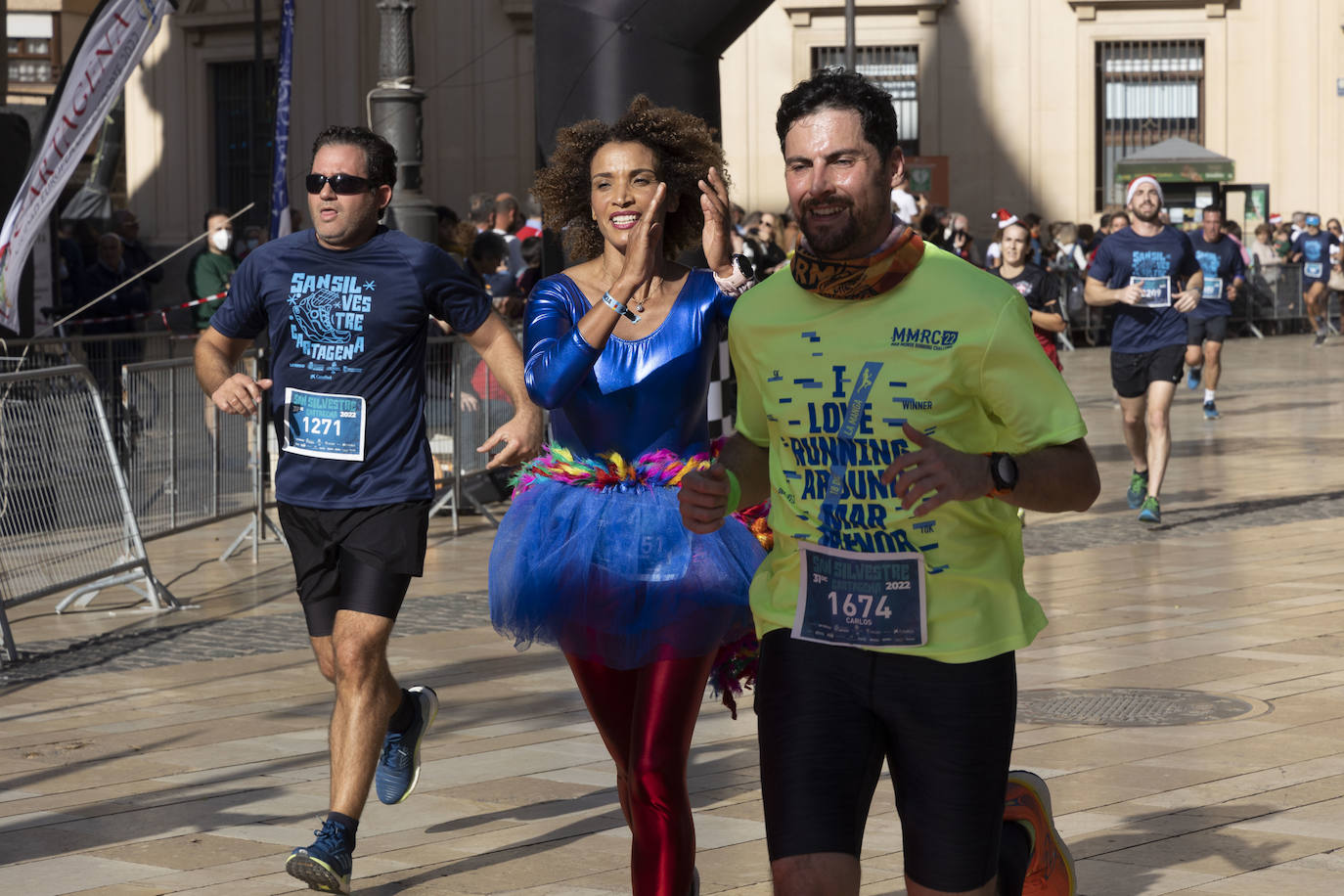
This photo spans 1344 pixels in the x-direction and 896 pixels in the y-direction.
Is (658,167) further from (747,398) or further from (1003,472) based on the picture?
(1003,472)

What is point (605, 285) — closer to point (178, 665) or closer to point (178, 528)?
point (178, 665)

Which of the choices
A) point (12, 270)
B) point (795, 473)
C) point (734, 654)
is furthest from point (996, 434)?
point (12, 270)

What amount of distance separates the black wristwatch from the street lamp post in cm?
1231

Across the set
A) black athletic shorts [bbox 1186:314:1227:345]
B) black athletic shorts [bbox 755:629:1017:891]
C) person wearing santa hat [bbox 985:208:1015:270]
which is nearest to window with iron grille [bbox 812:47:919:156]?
person wearing santa hat [bbox 985:208:1015:270]

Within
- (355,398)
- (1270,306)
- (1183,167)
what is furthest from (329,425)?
(1183,167)

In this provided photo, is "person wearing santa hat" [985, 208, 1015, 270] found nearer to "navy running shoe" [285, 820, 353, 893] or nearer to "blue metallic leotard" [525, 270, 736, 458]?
"blue metallic leotard" [525, 270, 736, 458]

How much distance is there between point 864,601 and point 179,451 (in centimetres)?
832

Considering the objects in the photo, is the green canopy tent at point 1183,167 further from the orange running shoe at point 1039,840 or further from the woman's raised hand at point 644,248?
the orange running shoe at point 1039,840

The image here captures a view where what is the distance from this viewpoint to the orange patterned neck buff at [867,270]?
3.82 m

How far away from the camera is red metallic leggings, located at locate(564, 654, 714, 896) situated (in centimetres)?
473

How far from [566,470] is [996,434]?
1.47m

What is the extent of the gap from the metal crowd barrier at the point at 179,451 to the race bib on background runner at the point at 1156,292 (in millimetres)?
5511

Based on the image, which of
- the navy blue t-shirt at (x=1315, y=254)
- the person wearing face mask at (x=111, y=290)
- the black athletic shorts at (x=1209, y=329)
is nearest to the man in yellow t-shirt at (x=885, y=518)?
the person wearing face mask at (x=111, y=290)

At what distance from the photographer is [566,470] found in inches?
201
